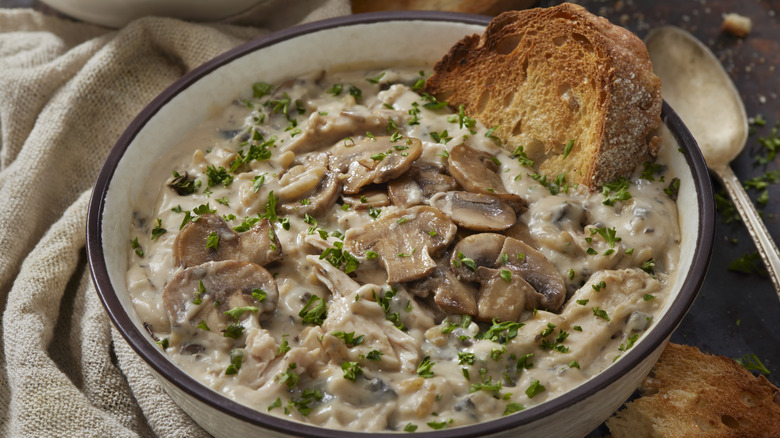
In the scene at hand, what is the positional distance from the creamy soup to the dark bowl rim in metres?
0.13

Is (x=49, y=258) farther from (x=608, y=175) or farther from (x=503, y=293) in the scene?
(x=608, y=175)

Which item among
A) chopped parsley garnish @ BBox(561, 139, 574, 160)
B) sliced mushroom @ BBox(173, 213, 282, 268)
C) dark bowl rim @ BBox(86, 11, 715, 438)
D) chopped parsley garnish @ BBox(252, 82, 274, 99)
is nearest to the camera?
dark bowl rim @ BBox(86, 11, 715, 438)

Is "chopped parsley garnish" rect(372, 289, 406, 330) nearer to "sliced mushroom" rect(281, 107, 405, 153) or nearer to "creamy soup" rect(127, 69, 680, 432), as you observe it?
"creamy soup" rect(127, 69, 680, 432)

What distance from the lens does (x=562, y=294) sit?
3.21m

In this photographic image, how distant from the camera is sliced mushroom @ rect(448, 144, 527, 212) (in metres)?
3.53

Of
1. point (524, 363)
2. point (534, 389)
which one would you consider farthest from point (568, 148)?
point (534, 389)

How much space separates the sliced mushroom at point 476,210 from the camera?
342 cm

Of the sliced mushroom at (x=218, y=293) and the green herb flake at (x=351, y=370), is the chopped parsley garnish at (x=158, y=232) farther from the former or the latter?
the green herb flake at (x=351, y=370)

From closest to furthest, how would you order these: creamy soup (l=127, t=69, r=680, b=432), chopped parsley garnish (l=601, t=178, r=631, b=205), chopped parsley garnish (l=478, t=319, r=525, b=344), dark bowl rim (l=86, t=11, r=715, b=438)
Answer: dark bowl rim (l=86, t=11, r=715, b=438) < creamy soup (l=127, t=69, r=680, b=432) < chopped parsley garnish (l=478, t=319, r=525, b=344) < chopped parsley garnish (l=601, t=178, r=631, b=205)

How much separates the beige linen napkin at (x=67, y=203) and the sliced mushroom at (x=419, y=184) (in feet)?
4.11

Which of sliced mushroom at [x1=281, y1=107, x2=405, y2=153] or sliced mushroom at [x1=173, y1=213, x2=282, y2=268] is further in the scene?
sliced mushroom at [x1=281, y1=107, x2=405, y2=153]

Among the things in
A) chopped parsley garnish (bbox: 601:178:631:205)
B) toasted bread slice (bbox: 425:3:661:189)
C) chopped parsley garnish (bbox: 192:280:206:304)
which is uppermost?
toasted bread slice (bbox: 425:3:661:189)

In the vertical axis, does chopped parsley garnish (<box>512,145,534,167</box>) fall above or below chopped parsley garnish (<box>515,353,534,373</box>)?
above

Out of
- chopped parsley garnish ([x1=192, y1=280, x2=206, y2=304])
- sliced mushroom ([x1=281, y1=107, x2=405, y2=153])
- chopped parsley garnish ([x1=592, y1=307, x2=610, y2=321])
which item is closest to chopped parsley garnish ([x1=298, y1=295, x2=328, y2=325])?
chopped parsley garnish ([x1=192, y1=280, x2=206, y2=304])
